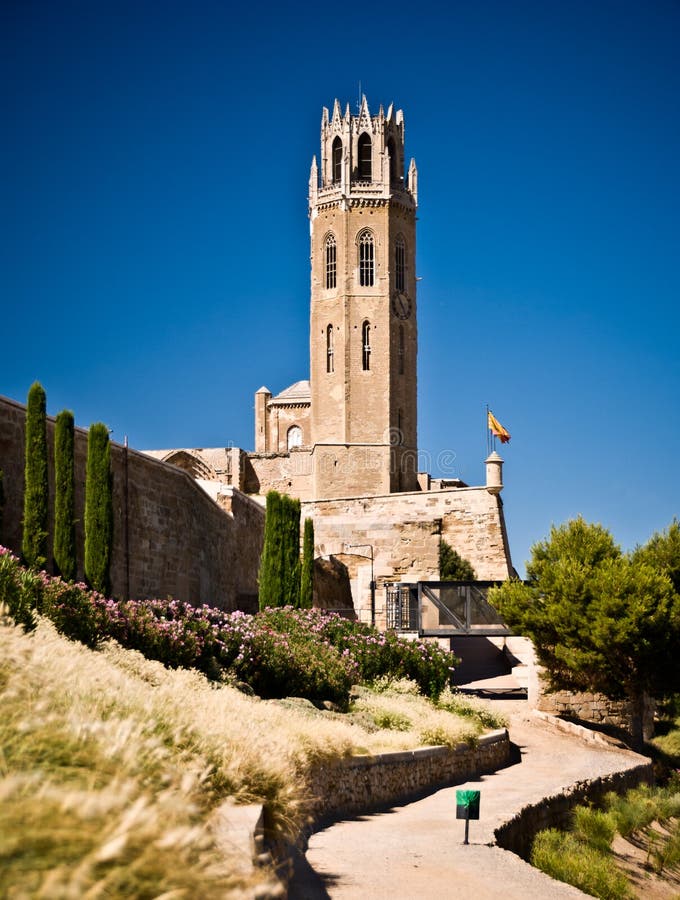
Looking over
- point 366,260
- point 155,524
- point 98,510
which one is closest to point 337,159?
point 366,260

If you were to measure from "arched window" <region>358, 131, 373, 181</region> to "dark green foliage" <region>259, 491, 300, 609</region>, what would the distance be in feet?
122

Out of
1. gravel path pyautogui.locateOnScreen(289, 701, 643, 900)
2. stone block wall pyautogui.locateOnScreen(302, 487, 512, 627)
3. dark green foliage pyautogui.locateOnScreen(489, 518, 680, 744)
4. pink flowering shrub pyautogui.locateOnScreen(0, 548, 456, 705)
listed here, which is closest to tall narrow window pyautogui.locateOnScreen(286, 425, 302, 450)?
stone block wall pyautogui.locateOnScreen(302, 487, 512, 627)

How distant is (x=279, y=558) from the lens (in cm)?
2512

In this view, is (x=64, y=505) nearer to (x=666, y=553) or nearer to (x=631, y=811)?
(x=631, y=811)

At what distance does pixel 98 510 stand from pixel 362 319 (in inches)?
1589

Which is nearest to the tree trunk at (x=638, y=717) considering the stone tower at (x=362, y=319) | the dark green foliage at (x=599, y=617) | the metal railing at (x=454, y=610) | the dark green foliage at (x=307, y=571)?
the dark green foliage at (x=599, y=617)

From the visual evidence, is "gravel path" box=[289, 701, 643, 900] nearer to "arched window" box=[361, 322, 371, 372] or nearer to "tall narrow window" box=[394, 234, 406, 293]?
"arched window" box=[361, 322, 371, 372]

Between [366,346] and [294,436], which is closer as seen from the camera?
[366,346]

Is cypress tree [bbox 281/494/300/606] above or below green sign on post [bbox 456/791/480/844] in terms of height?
above

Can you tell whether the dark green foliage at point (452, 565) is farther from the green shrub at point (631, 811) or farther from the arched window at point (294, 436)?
the arched window at point (294, 436)

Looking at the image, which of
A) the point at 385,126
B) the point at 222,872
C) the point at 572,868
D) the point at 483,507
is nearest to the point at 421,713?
the point at 572,868

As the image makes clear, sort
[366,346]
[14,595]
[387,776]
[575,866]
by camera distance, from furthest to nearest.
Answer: [366,346] < [387,776] < [575,866] < [14,595]

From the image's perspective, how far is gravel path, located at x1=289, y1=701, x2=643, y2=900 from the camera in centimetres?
813

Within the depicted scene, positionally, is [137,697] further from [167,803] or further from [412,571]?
[412,571]
